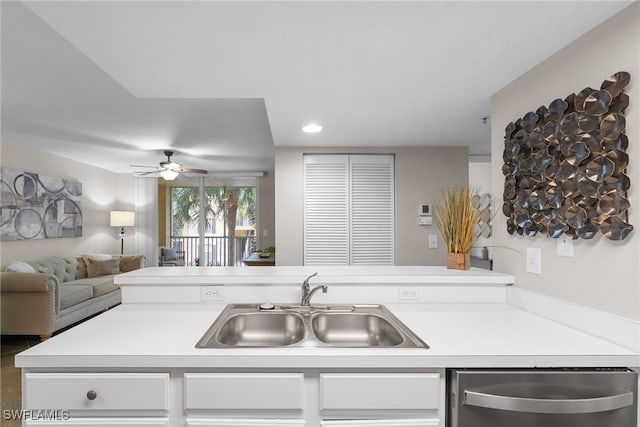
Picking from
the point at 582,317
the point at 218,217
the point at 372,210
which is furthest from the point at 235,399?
the point at 218,217

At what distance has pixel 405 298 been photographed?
1829 millimetres

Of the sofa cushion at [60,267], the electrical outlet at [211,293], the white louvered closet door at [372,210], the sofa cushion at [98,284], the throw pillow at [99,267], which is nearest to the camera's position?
the electrical outlet at [211,293]

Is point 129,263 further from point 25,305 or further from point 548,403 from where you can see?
point 548,403

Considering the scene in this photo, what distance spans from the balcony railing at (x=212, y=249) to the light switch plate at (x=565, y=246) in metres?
6.26

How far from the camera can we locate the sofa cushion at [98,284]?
455 cm

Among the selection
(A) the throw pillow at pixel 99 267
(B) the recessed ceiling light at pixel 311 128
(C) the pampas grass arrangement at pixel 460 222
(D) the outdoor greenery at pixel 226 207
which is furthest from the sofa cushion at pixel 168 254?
(C) the pampas grass arrangement at pixel 460 222

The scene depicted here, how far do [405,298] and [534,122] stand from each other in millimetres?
1083

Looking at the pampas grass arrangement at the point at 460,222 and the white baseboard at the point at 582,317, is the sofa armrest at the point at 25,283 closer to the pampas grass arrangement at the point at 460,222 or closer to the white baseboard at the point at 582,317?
the pampas grass arrangement at the point at 460,222

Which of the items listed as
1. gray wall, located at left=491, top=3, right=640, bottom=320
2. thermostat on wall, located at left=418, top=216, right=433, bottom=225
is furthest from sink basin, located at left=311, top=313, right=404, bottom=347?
thermostat on wall, located at left=418, top=216, right=433, bottom=225

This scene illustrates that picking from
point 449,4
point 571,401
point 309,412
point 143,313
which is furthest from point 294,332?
point 449,4

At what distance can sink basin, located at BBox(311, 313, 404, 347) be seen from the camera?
167 cm

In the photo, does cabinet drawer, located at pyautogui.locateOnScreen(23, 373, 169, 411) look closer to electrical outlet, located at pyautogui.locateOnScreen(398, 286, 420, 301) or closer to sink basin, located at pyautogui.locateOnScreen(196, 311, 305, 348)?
sink basin, located at pyautogui.locateOnScreen(196, 311, 305, 348)

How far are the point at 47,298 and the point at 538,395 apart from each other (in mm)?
4320

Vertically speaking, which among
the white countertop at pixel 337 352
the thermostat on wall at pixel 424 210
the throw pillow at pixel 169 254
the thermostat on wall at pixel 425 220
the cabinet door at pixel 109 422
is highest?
the thermostat on wall at pixel 424 210
